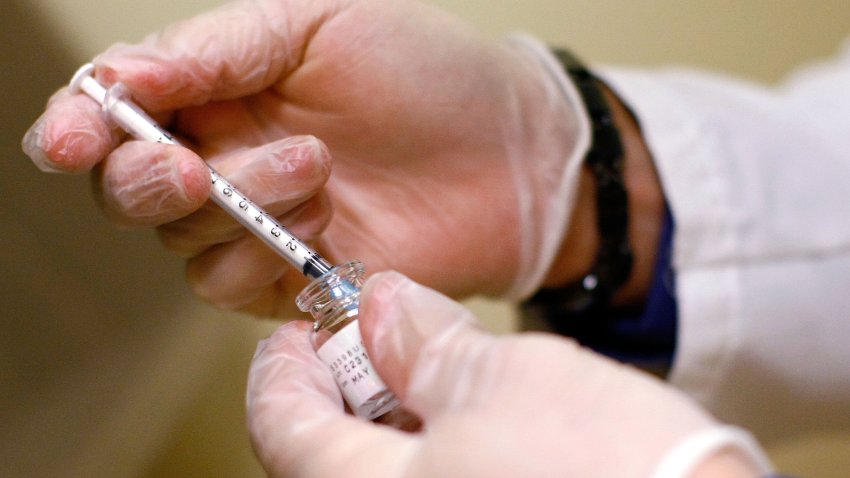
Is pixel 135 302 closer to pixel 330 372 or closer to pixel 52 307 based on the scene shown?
pixel 52 307

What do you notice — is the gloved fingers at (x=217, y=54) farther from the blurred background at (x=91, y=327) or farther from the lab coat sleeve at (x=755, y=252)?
the lab coat sleeve at (x=755, y=252)

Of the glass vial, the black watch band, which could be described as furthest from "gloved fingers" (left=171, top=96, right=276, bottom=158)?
the black watch band

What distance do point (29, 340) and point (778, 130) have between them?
77 cm

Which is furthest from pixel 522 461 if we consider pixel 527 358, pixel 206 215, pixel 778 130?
pixel 778 130

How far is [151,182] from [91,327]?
16 centimetres

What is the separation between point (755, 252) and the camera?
72 cm

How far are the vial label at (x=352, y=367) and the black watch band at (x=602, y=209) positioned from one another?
1.36ft

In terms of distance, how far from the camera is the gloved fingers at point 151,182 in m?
0.47

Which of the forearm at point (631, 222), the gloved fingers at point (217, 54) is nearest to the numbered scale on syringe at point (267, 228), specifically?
the gloved fingers at point (217, 54)

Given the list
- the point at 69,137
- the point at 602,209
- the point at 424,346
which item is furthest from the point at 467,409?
the point at 602,209

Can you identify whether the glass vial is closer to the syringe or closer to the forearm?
the syringe

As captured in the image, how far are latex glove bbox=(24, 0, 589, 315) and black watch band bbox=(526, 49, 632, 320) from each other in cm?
3

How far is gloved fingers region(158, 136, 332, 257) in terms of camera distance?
50 centimetres

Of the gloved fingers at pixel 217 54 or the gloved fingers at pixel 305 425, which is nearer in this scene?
the gloved fingers at pixel 305 425
